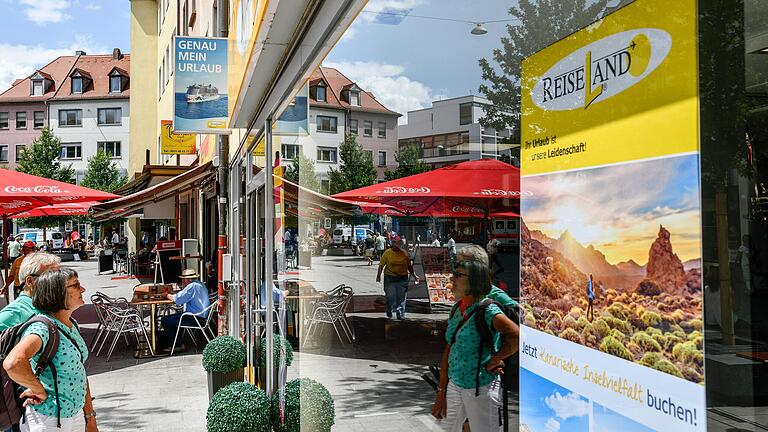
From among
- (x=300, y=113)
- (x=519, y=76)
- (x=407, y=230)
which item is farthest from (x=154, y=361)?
(x=519, y=76)

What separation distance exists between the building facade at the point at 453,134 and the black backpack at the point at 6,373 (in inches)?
115

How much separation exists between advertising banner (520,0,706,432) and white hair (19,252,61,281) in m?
4.69

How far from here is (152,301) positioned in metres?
10.9

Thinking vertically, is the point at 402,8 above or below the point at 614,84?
above

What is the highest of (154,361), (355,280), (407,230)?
(407,230)

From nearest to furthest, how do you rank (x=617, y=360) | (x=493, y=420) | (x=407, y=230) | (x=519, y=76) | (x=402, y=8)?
(x=617, y=360)
(x=519, y=76)
(x=493, y=420)
(x=407, y=230)
(x=402, y=8)

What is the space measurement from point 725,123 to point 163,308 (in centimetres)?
1247

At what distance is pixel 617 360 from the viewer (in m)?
1.20

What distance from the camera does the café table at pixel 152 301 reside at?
10844 mm

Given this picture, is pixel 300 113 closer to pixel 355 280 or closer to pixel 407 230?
pixel 355 280

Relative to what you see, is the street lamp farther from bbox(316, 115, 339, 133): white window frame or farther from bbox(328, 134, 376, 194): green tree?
bbox(316, 115, 339, 133): white window frame

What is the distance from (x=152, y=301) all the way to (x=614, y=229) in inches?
421

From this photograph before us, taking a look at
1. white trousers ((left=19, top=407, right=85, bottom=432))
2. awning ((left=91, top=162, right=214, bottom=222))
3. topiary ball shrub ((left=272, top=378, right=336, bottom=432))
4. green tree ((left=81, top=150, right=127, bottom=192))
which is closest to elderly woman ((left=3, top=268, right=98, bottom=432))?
white trousers ((left=19, top=407, right=85, bottom=432))

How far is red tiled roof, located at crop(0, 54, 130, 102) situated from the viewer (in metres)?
59.2
